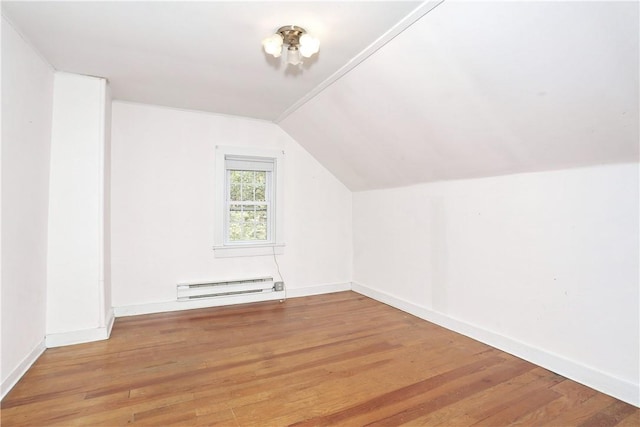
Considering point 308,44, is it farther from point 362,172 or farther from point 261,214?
point 261,214

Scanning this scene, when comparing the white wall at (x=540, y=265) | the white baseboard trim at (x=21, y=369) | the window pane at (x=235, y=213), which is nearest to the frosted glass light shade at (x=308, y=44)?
the white wall at (x=540, y=265)

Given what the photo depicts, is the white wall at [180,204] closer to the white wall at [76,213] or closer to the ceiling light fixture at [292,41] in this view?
the white wall at [76,213]

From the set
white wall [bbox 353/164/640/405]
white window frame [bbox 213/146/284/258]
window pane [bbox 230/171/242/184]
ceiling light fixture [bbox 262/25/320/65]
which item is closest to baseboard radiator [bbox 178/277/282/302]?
white window frame [bbox 213/146/284/258]

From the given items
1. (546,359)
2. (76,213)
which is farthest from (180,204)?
(546,359)

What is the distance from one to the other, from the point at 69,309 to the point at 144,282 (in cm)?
91

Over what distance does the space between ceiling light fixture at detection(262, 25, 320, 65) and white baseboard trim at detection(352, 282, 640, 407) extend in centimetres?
278

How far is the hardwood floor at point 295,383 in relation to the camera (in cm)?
189

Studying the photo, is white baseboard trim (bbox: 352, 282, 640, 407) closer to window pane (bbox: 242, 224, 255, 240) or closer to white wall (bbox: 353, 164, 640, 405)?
white wall (bbox: 353, 164, 640, 405)

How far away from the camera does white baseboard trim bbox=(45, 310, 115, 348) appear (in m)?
2.82

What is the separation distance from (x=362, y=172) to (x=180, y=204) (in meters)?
2.33

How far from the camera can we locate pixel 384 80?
269 cm

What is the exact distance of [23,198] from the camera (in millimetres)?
2377

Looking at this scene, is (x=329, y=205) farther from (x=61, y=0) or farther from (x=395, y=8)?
(x=61, y=0)

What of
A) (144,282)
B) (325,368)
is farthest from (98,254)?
(325,368)
